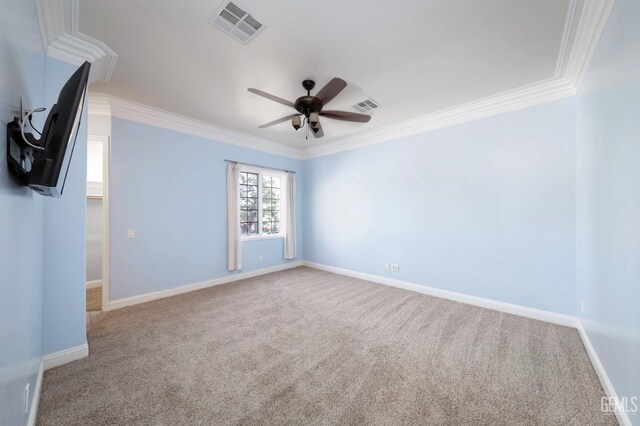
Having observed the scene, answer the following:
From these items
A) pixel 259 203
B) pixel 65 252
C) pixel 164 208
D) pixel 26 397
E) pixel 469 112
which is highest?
pixel 469 112

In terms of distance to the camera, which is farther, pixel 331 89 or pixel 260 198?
pixel 260 198

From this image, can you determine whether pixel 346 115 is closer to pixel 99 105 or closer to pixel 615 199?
pixel 615 199

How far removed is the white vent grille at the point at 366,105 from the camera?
329 cm

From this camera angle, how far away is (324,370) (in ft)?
6.59

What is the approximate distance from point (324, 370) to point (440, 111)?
3758 mm

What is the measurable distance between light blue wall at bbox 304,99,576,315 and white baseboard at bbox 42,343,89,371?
3.93 meters

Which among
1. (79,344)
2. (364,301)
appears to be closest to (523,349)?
(364,301)

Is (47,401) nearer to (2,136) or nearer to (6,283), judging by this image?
(6,283)

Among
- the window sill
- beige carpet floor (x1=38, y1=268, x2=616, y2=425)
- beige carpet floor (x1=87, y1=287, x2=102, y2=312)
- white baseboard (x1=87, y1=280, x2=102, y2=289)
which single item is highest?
the window sill

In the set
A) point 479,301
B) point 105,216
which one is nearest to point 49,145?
point 105,216

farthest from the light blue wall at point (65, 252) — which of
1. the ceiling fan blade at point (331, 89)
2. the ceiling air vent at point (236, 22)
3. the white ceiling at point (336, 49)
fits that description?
the ceiling fan blade at point (331, 89)

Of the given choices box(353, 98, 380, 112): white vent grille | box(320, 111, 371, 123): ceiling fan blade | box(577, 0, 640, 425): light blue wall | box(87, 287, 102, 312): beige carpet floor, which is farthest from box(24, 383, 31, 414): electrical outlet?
box(353, 98, 380, 112): white vent grille

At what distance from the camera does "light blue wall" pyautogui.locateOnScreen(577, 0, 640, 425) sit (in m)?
1.33

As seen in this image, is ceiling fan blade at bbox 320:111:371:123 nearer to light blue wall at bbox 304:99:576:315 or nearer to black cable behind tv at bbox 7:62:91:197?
light blue wall at bbox 304:99:576:315
